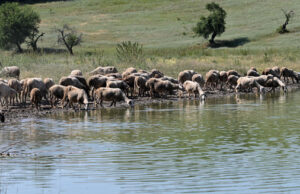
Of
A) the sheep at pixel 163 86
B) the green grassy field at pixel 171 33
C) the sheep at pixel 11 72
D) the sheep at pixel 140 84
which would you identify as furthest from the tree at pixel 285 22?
the sheep at pixel 11 72

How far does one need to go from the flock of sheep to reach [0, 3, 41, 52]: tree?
155 ft

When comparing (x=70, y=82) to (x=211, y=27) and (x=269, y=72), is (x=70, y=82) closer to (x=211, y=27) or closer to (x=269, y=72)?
(x=269, y=72)

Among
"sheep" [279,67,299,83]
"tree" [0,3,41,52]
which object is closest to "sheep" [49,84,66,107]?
"sheep" [279,67,299,83]

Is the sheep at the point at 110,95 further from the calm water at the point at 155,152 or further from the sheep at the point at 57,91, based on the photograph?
the calm water at the point at 155,152

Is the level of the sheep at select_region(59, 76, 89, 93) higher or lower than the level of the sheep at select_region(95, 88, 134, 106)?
higher

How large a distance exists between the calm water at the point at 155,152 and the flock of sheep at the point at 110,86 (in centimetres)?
225

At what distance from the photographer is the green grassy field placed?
2192 inches

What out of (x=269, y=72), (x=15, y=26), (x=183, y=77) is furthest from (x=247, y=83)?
(x=15, y=26)

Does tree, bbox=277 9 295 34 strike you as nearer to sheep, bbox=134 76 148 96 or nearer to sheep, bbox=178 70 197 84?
sheep, bbox=178 70 197 84

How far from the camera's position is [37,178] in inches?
540

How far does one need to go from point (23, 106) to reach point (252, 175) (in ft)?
60.3

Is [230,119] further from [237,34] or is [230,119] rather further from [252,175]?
[237,34]

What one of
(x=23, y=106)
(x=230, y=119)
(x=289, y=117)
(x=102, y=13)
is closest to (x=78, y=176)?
(x=230, y=119)

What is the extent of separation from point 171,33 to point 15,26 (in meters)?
25.2
